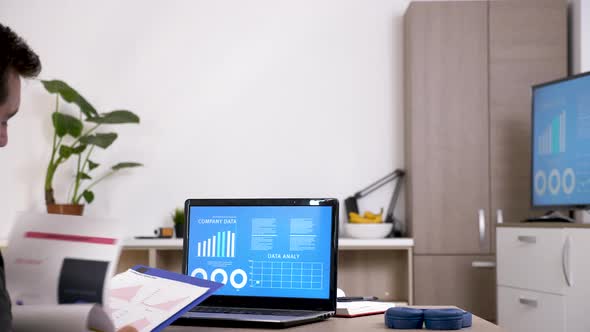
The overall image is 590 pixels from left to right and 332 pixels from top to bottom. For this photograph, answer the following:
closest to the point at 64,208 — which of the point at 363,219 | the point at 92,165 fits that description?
the point at 92,165

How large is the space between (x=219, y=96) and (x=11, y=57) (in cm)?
343

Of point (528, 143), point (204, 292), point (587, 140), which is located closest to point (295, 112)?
point (528, 143)

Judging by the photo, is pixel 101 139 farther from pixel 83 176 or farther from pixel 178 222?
pixel 178 222

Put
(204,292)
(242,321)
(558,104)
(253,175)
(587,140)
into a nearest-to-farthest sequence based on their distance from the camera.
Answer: (204,292) → (242,321) → (587,140) → (558,104) → (253,175)

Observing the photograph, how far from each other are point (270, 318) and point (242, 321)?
62 millimetres

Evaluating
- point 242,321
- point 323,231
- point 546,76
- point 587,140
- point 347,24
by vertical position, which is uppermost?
point 347,24

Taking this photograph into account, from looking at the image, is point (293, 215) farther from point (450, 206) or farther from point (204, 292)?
point (450, 206)

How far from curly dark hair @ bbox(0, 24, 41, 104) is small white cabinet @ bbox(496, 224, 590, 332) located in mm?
2547

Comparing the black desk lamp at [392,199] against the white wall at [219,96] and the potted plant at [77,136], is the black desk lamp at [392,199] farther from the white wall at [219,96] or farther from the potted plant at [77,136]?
the potted plant at [77,136]

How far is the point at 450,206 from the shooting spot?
13.7 feet

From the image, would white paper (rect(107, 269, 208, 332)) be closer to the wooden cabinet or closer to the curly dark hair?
the curly dark hair

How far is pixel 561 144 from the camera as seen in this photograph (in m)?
3.63

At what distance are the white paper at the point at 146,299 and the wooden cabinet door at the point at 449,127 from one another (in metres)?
2.69

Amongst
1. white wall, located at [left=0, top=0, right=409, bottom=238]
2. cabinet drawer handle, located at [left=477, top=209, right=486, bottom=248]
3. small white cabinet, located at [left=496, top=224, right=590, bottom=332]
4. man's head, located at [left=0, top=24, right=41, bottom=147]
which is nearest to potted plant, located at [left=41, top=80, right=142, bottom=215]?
white wall, located at [left=0, top=0, right=409, bottom=238]
